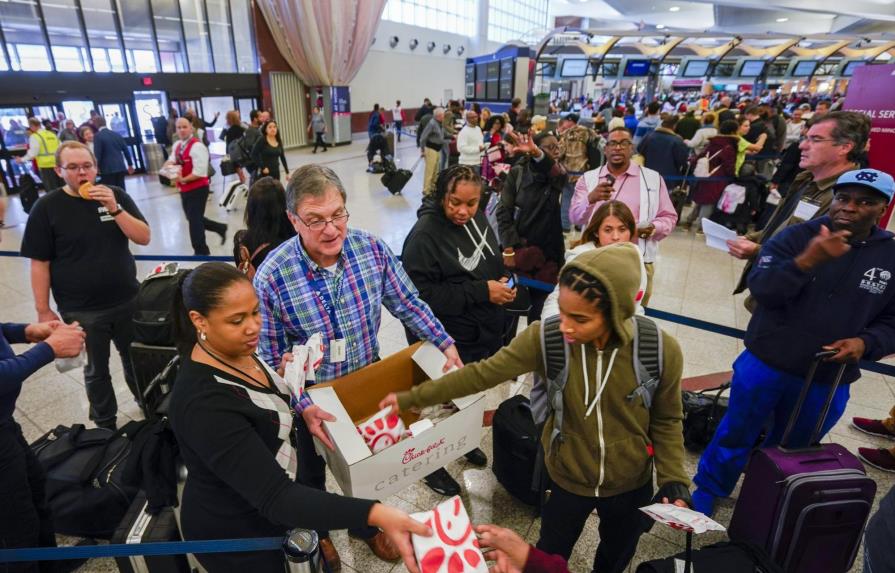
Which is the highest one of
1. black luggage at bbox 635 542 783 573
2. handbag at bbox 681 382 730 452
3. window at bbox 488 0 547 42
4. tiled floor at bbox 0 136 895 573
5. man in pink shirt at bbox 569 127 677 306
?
window at bbox 488 0 547 42

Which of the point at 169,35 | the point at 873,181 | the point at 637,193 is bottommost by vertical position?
the point at 637,193

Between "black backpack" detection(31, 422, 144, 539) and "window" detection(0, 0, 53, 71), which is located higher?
"window" detection(0, 0, 53, 71)

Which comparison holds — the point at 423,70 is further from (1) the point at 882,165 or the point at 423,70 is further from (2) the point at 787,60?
(1) the point at 882,165

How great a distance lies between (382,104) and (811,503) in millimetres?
24985

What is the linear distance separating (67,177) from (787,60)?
1101 inches

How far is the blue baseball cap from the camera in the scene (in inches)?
70.4

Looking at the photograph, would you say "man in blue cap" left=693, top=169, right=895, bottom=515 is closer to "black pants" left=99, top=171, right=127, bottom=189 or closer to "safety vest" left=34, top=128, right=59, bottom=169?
"black pants" left=99, top=171, right=127, bottom=189

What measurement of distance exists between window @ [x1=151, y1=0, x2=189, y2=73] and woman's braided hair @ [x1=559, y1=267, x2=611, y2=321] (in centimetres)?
1732

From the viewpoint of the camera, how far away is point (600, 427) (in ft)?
5.05

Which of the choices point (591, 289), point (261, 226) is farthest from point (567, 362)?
point (261, 226)

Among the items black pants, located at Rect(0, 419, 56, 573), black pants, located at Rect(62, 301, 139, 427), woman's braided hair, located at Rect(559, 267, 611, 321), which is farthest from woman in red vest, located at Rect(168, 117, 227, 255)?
woman's braided hair, located at Rect(559, 267, 611, 321)

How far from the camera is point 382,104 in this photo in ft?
79.2

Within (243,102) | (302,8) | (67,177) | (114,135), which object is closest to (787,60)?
(302,8)

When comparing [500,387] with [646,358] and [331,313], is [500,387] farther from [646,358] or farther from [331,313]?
[646,358]
